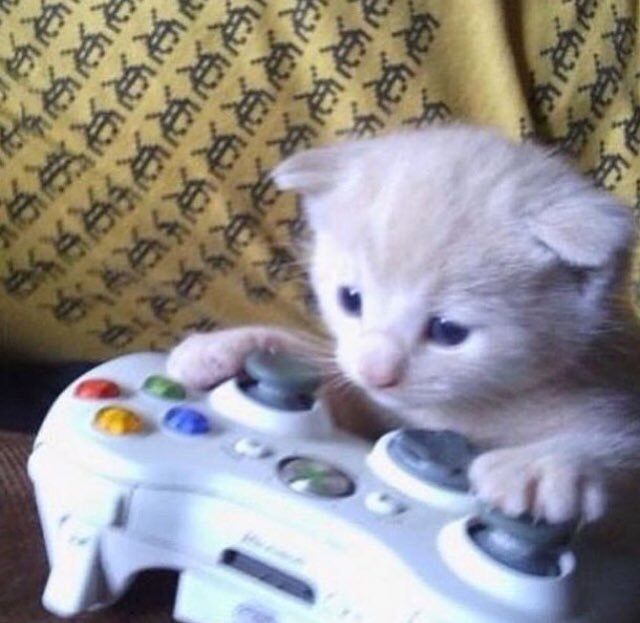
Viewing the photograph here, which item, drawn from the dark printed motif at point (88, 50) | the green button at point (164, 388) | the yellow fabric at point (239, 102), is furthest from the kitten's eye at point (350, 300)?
the dark printed motif at point (88, 50)

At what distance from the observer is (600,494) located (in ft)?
2.07

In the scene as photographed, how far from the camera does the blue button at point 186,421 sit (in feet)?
2.13

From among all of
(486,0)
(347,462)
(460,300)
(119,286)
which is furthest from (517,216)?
(119,286)

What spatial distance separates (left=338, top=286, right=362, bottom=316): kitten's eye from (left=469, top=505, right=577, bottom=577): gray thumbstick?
0.16 meters

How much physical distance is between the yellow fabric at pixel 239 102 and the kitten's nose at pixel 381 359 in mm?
283

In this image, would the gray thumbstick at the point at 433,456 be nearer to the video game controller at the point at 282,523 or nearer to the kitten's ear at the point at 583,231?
→ the video game controller at the point at 282,523

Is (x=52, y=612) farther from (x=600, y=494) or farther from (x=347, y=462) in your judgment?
(x=600, y=494)

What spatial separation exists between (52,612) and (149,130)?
1.36ft

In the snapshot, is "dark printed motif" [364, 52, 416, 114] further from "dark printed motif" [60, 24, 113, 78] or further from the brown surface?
the brown surface

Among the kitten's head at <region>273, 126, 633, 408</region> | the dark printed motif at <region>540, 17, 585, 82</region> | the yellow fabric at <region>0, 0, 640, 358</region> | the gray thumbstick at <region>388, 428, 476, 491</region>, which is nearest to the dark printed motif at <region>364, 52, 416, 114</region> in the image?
the yellow fabric at <region>0, 0, 640, 358</region>

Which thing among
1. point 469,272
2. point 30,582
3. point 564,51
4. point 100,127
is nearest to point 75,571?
point 30,582

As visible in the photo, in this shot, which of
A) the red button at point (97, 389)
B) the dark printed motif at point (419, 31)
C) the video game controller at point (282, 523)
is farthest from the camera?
the dark printed motif at point (419, 31)

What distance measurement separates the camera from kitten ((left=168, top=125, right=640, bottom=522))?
2.15ft

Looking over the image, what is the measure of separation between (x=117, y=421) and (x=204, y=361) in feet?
0.31
